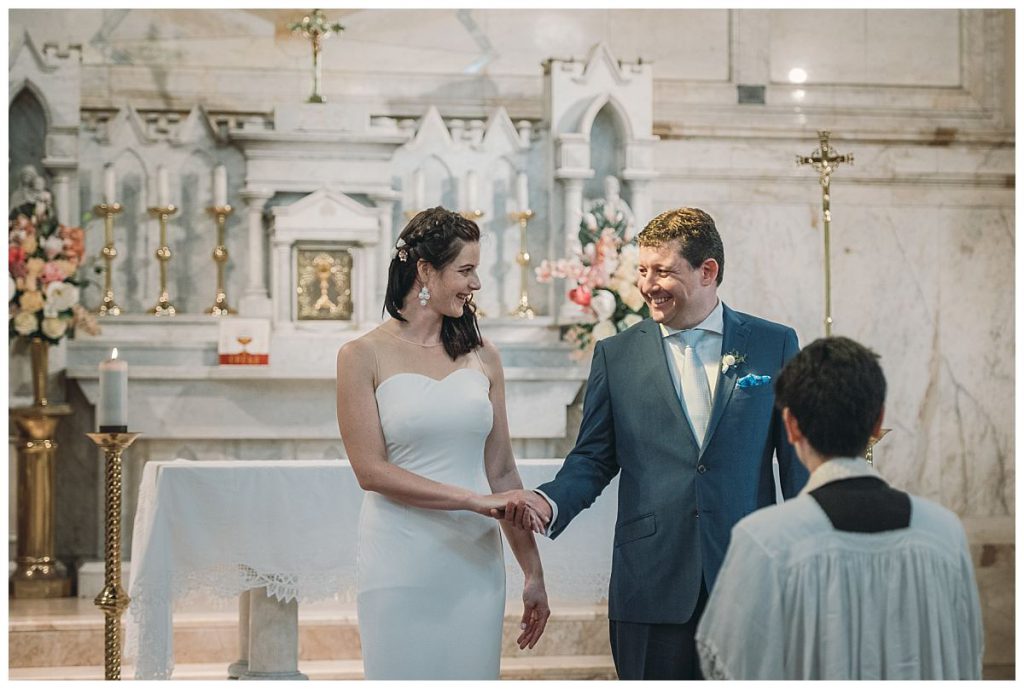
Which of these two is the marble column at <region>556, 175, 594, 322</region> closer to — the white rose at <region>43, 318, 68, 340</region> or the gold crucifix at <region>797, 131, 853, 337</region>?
the gold crucifix at <region>797, 131, 853, 337</region>

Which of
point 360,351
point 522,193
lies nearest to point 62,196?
point 522,193

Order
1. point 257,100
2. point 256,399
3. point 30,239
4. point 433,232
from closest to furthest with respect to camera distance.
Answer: point 433,232
point 30,239
point 256,399
point 257,100

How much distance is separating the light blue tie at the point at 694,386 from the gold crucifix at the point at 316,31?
155 inches

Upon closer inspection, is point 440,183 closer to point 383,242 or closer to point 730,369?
point 383,242

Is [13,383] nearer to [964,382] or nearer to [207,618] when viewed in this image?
[207,618]

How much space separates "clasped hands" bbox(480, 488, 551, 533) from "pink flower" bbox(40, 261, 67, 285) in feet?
11.5

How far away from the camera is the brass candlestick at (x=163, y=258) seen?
628cm

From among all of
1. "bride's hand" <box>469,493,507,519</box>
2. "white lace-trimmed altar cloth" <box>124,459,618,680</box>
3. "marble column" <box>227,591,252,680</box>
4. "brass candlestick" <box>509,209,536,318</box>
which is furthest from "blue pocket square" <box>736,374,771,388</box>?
"brass candlestick" <box>509,209,536,318</box>

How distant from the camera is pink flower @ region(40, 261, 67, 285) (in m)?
5.84

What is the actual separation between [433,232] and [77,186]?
374cm

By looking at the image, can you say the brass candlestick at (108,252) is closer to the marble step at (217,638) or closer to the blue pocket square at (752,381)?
the marble step at (217,638)

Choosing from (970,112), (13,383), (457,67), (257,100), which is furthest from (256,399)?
(970,112)

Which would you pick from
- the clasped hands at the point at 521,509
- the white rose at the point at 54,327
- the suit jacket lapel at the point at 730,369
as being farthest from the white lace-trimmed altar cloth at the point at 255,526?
the white rose at the point at 54,327

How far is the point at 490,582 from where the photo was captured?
10.5 feet
